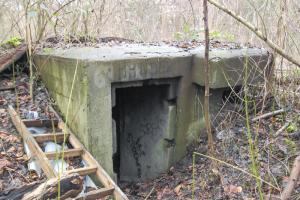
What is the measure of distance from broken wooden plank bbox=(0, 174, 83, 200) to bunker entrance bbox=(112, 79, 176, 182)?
5.08 ft

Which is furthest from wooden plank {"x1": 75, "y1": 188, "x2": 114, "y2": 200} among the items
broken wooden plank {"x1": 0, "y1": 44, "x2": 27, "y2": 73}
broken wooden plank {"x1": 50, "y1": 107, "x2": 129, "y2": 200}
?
broken wooden plank {"x1": 0, "y1": 44, "x2": 27, "y2": 73}

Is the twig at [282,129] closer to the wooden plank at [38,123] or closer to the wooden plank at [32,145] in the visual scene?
the wooden plank at [32,145]

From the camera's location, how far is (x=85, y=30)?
17.3 ft

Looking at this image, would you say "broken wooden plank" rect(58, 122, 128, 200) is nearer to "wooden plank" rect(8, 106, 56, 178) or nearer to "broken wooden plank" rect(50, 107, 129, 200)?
"broken wooden plank" rect(50, 107, 129, 200)

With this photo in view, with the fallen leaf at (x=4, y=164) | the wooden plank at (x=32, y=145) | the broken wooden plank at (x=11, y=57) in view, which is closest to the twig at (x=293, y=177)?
the wooden plank at (x=32, y=145)

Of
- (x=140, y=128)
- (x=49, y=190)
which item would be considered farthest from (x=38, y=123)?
(x=49, y=190)

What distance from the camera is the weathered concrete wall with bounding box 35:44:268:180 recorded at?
347 cm

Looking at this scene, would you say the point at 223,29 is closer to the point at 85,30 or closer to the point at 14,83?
the point at 85,30

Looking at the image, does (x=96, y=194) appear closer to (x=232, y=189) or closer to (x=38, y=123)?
(x=232, y=189)

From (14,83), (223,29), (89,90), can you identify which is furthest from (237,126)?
(223,29)

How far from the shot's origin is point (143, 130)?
4.50 metres

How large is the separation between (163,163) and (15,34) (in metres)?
3.50

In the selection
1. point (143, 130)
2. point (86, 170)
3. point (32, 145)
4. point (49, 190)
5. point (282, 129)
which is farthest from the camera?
point (143, 130)

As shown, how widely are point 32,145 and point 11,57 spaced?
1.73 m
